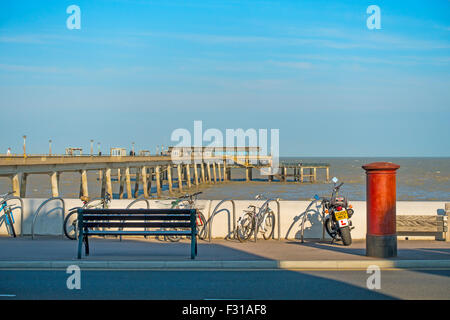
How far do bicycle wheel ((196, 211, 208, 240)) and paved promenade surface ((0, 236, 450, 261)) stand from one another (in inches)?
15.8

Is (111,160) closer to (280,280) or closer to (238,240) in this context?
(238,240)

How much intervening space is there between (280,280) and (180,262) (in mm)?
1758

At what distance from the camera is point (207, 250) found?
10469mm

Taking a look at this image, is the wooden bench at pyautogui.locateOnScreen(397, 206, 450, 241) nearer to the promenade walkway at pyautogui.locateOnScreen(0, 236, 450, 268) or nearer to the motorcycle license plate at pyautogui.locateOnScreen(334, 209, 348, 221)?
the promenade walkway at pyautogui.locateOnScreen(0, 236, 450, 268)

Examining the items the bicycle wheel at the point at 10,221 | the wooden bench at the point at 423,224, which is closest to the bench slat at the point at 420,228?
the wooden bench at the point at 423,224

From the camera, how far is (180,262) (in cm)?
916

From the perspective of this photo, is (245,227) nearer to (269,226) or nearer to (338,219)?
(269,226)

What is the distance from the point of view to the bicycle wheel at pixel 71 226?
39.2 feet

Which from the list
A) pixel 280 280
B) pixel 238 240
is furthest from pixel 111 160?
pixel 280 280

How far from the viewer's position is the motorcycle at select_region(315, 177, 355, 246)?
1093 cm

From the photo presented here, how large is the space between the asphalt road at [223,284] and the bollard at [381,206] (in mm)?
868

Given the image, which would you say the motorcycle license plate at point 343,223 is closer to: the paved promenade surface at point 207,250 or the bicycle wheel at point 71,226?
the paved promenade surface at point 207,250

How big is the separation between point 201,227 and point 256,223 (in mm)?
1237

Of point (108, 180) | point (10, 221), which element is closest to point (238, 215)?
point (10, 221)
